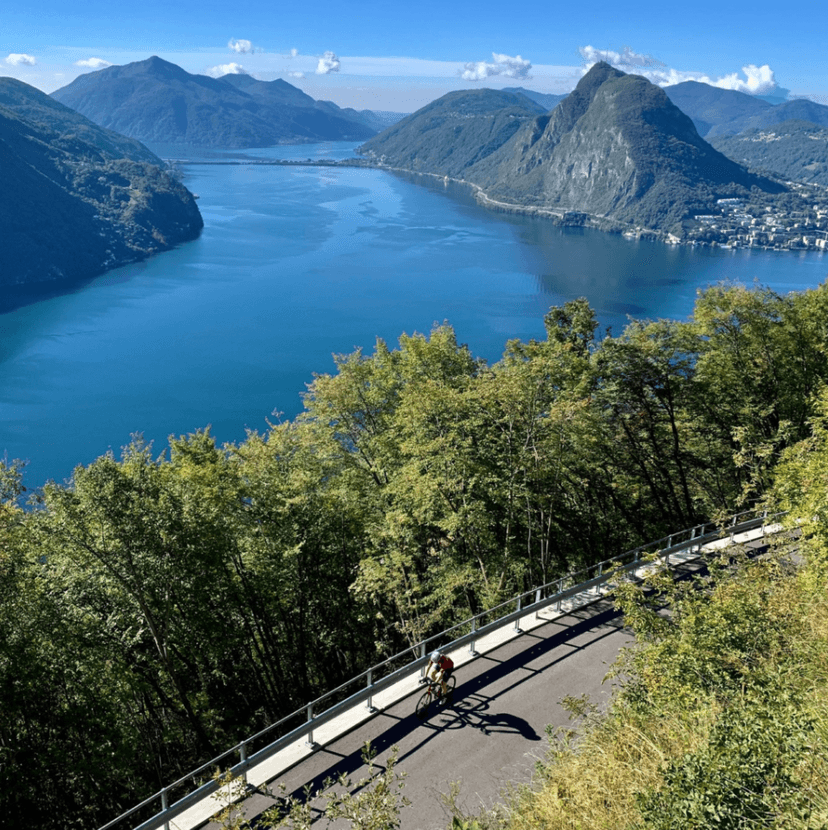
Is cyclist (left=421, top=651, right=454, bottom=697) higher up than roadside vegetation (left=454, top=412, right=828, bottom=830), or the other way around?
roadside vegetation (left=454, top=412, right=828, bottom=830)

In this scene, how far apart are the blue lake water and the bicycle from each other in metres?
66.6

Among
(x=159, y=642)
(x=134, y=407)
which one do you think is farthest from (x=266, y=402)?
(x=159, y=642)

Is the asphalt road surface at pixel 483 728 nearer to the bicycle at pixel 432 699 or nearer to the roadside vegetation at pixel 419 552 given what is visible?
the bicycle at pixel 432 699

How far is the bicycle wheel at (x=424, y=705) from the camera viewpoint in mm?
13820

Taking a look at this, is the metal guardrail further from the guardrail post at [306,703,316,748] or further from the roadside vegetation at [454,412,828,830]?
the roadside vegetation at [454,412,828,830]

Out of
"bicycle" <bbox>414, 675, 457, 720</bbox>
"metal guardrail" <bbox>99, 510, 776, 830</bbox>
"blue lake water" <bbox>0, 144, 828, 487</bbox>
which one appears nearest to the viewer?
"metal guardrail" <bbox>99, 510, 776, 830</bbox>

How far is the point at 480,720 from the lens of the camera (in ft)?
45.0

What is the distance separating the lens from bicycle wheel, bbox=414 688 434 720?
13820 millimetres

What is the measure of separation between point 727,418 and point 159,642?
2360 cm

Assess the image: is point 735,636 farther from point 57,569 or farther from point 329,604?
point 329,604

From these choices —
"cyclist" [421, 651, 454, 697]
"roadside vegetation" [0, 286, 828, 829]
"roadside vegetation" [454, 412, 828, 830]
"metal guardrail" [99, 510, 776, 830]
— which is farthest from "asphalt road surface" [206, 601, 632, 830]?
"roadside vegetation" [0, 286, 828, 829]

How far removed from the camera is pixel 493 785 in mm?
12039

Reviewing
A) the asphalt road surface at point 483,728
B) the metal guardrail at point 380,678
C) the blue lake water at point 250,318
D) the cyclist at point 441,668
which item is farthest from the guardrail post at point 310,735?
the blue lake water at point 250,318

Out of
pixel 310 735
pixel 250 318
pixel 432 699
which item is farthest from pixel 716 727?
pixel 250 318
